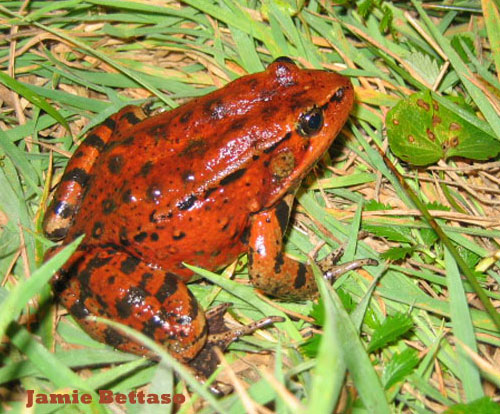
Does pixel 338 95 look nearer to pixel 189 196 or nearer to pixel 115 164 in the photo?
pixel 189 196

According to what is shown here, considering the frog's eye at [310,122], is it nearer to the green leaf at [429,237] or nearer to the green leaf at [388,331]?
the green leaf at [429,237]

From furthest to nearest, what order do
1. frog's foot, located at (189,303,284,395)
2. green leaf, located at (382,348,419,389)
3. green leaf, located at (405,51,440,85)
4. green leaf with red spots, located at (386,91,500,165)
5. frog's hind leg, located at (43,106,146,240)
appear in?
green leaf, located at (405,51,440,85) < green leaf with red spots, located at (386,91,500,165) < frog's hind leg, located at (43,106,146,240) < frog's foot, located at (189,303,284,395) < green leaf, located at (382,348,419,389)

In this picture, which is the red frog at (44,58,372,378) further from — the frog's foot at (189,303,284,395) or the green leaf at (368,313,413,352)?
the green leaf at (368,313,413,352)

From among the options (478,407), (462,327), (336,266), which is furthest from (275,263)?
(478,407)

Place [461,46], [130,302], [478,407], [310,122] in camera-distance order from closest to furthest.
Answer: [478,407], [130,302], [310,122], [461,46]

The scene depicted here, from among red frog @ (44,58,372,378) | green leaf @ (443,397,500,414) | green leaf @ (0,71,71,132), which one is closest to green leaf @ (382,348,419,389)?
green leaf @ (443,397,500,414)

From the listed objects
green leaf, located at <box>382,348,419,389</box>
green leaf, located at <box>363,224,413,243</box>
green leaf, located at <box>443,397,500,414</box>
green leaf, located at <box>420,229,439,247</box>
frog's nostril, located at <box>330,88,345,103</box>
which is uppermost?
frog's nostril, located at <box>330,88,345,103</box>
